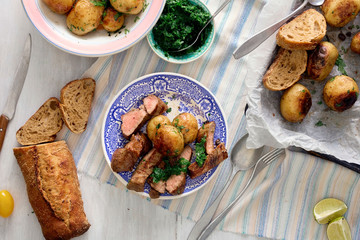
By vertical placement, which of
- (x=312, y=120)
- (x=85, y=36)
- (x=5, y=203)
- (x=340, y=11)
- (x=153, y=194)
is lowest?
(x=5, y=203)

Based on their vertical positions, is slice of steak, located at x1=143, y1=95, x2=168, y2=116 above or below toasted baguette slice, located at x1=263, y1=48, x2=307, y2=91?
below

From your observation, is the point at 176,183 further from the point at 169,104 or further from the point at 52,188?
the point at 52,188

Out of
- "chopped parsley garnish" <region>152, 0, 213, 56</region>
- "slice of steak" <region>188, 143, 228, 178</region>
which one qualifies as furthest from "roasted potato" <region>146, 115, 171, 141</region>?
"chopped parsley garnish" <region>152, 0, 213, 56</region>

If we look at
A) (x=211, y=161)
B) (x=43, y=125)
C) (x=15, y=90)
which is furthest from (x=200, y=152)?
(x=15, y=90)

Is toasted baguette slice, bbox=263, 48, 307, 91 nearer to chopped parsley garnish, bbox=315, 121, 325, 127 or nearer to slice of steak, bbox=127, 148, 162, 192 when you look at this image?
chopped parsley garnish, bbox=315, 121, 325, 127

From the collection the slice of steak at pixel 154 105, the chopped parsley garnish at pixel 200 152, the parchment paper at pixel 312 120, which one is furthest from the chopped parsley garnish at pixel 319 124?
the slice of steak at pixel 154 105

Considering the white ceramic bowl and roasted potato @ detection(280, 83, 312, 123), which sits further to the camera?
roasted potato @ detection(280, 83, 312, 123)
